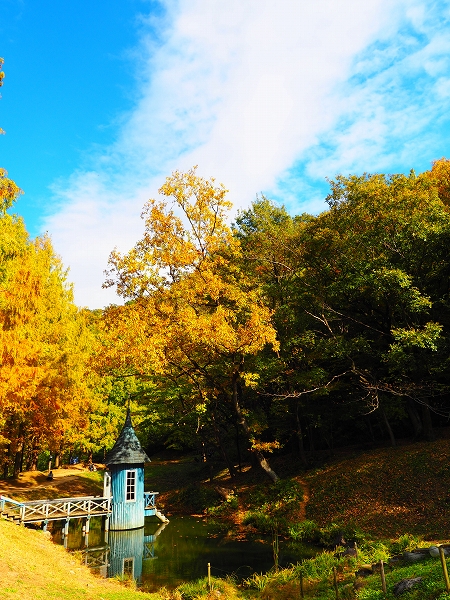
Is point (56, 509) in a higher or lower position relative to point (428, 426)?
lower

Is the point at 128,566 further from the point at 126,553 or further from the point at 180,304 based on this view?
the point at 180,304

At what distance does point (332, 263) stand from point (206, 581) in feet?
51.5

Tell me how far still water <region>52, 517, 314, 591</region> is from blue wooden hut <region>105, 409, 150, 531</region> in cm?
53

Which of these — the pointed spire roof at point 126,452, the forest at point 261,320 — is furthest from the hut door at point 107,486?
the forest at point 261,320

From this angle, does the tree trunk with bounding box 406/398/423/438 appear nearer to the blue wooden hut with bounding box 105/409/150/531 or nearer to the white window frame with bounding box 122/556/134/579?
the blue wooden hut with bounding box 105/409/150/531

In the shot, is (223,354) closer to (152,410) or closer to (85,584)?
(85,584)

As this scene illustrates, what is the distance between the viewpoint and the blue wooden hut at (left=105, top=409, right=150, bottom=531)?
22.1 metres

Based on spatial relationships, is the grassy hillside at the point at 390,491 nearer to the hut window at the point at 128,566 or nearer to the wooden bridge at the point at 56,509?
the hut window at the point at 128,566

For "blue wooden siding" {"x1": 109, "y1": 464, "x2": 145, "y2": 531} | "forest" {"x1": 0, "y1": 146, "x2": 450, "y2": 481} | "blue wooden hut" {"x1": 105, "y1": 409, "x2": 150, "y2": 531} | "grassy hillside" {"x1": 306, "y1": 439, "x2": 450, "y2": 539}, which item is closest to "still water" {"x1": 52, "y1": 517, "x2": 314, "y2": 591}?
"blue wooden siding" {"x1": 109, "y1": 464, "x2": 145, "y2": 531}

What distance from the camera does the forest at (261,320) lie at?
61.9 ft

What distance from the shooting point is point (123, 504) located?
2219 cm

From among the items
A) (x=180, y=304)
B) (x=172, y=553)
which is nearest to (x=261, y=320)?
(x=180, y=304)

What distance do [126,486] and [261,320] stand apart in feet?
37.6

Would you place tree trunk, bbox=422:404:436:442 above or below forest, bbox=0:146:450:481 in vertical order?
below
